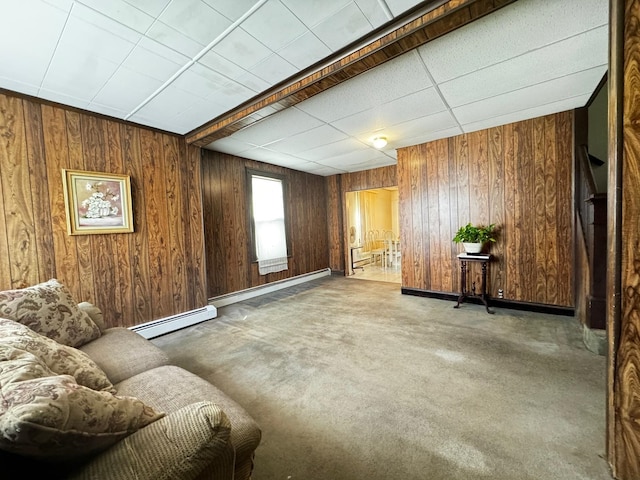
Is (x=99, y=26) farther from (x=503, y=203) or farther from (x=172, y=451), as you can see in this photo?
(x=503, y=203)

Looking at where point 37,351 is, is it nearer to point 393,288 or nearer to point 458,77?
point 458,77

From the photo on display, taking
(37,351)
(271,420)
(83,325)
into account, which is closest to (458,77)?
(271,420)

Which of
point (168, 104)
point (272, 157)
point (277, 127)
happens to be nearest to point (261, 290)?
point (272, 157)

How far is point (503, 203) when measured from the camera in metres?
3.51

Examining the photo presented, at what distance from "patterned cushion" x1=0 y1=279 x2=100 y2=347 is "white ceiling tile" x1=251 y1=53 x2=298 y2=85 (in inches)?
84.5

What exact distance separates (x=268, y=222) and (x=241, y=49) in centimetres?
342

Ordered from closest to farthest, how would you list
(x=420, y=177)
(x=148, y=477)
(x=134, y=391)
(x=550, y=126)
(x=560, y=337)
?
(x=148, y=477) < (x=134, y=391) < (x=560, y=337) < (x=550, y=126) < (x=420, y=177)

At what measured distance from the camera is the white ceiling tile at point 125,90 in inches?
83.1

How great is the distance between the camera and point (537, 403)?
5.53ft

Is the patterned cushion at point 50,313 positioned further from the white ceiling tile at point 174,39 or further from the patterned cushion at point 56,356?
the white ceiling tile at point 174,39

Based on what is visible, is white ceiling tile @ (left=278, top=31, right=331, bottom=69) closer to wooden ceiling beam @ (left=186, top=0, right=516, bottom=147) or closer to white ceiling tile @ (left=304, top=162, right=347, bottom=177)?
wooden ceiling beam @ (left=186, top=0, right=516, bottom=147)

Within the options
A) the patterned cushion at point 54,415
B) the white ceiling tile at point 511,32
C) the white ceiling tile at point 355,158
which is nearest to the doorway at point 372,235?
the white ceiling tile at point 355,158

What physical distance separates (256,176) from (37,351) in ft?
13.7

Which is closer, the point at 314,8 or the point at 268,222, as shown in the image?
the point at 314,8
